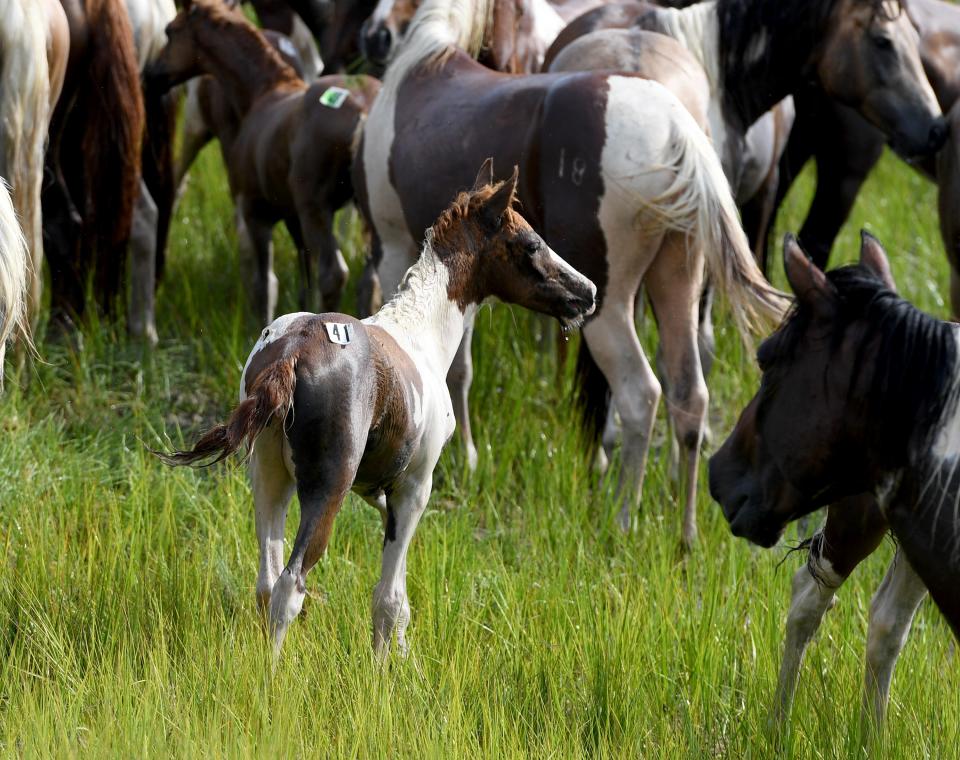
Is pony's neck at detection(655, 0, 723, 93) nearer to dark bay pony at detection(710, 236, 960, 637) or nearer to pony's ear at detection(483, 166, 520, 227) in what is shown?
Result: pony's ear at detection(483, 166, 520, 227)

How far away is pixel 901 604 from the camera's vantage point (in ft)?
11.9

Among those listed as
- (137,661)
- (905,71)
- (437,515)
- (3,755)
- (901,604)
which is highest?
(905,71)

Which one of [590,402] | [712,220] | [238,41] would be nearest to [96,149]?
[238,41]

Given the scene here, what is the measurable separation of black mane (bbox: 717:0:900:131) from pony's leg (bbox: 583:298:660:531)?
1.59 meters

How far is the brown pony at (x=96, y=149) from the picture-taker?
6539 mm

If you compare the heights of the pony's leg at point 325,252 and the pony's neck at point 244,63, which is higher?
the pony's neck at point 244,63

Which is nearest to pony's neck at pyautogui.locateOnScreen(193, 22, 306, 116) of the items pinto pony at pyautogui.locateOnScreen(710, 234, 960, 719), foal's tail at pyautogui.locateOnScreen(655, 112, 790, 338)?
foal's tail at pyautogui.locateOnScreen(655, 112, 790, 338)

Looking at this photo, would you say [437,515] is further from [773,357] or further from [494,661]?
[773,357]

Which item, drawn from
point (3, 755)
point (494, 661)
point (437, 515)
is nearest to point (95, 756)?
point (3, 755)

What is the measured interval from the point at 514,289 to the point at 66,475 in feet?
6.33

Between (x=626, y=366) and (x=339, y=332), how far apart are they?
1.82 meters

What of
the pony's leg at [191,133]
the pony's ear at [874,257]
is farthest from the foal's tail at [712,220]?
the pony's leg at [191,133]

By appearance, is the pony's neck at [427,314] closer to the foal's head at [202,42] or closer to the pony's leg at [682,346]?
the pony's leg at [682,346]

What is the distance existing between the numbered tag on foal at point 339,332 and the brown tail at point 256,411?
121mm
